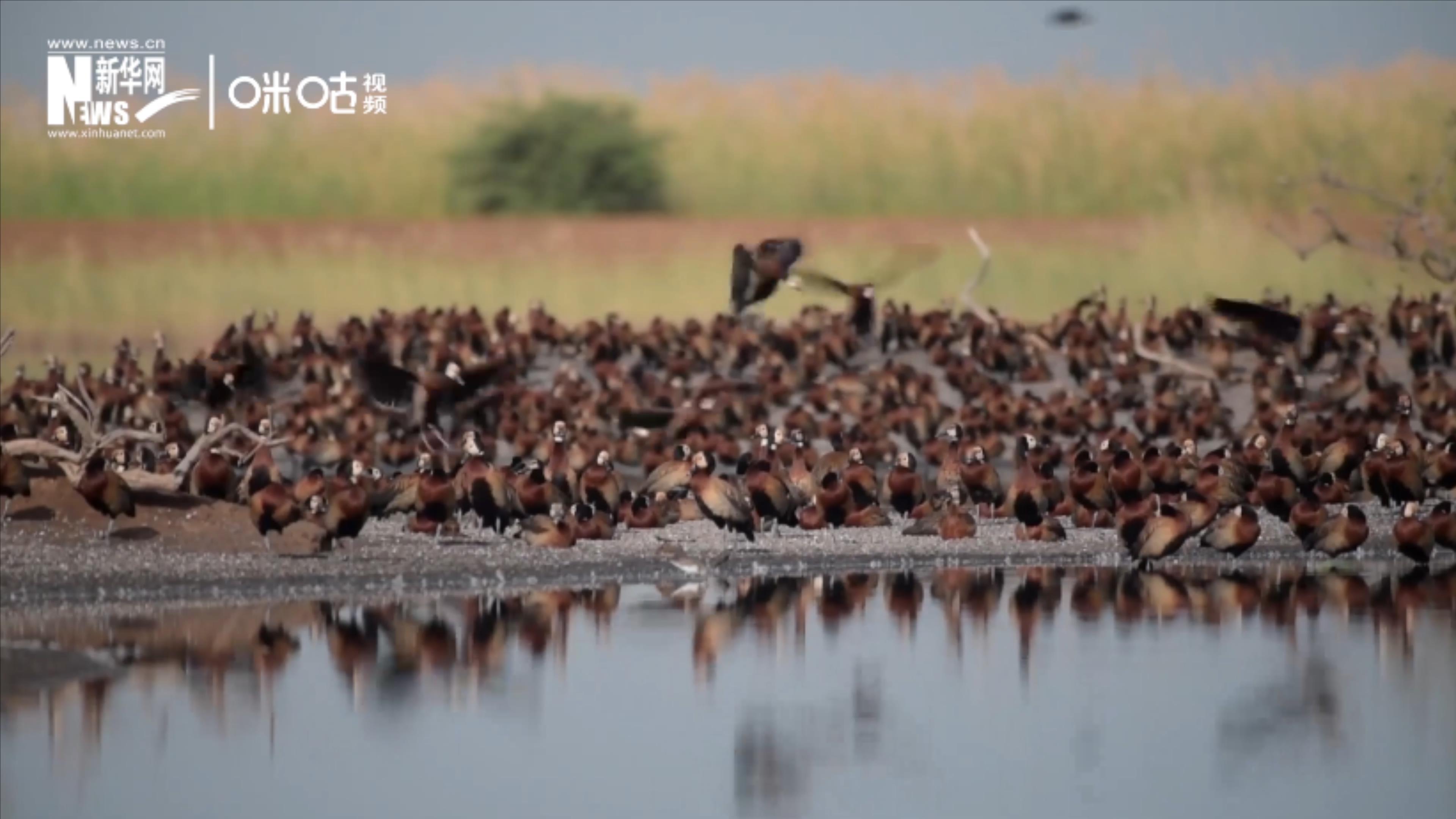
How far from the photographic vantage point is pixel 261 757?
13523 millimetres

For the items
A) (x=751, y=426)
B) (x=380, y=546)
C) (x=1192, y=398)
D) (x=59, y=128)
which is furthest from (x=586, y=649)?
(x=59, y=128)

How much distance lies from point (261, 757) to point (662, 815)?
2.05 meters

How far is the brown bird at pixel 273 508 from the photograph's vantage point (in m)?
17.5

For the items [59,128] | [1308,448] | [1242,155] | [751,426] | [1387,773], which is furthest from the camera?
[1242,155]

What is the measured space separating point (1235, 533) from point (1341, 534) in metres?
0.75

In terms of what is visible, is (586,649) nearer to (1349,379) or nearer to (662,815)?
(662,815)

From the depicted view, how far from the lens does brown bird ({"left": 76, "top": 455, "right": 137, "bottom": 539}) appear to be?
1709cm

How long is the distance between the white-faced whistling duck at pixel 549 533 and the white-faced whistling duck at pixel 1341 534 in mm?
5036

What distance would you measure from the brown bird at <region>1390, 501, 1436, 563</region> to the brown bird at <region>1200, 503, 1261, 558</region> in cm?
94

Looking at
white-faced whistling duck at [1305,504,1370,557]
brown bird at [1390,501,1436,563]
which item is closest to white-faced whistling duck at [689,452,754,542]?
white-faced whistling duck at [1305,504,1370,557]

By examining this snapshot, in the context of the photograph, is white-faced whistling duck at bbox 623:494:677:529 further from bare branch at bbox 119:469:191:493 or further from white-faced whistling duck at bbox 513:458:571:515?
bare branch at bbox 119:469:191:493

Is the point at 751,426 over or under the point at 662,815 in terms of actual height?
over

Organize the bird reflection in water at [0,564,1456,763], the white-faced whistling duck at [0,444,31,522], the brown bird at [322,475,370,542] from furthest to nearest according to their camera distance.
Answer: the brown bird at [322,475,370,542] < the white-faced whistling duck at [0,444,31,522] < the bird reflection in water at [0,564,1456,763]

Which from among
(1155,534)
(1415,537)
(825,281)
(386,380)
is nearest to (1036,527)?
(1155,534)
